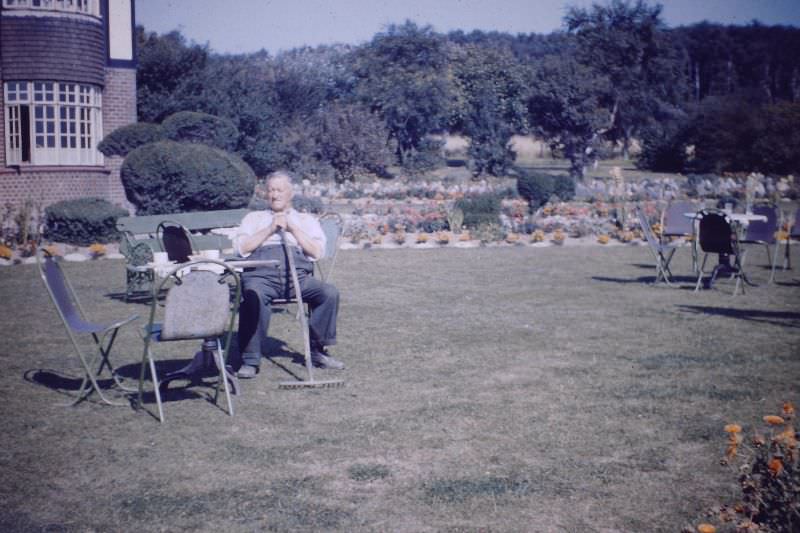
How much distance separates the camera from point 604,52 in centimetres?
3972

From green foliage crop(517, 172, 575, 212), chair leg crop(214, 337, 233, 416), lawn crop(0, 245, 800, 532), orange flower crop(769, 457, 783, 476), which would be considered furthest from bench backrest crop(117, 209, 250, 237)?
green foliage crop(517, 172, 575, 212)

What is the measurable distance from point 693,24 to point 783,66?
43.4 ft

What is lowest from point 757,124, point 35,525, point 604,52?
point 35,525

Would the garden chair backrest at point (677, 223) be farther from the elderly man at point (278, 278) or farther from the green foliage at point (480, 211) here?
the elderly man at point (278, 278)

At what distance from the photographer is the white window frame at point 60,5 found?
1747 cm

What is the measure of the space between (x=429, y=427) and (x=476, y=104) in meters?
30.3

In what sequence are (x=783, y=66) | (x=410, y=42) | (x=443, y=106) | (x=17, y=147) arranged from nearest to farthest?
(x=17, y=147) → (x=443, y=106) → (x=410, y=42) → (x=783, y=66)

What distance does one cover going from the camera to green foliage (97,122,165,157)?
1792 cm

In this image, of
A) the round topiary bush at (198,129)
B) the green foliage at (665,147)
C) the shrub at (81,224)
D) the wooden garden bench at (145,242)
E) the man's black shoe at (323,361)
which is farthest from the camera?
the green foliage at (665,147)

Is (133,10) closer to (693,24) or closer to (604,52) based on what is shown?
(604,52)

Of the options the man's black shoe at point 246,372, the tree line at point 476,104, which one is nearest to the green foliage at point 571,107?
the tree line at point 476,104

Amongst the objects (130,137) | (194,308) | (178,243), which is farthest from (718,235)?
(130,137)

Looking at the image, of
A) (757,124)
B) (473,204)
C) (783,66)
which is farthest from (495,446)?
(783,66)

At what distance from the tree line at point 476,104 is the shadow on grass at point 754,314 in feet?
56.9
